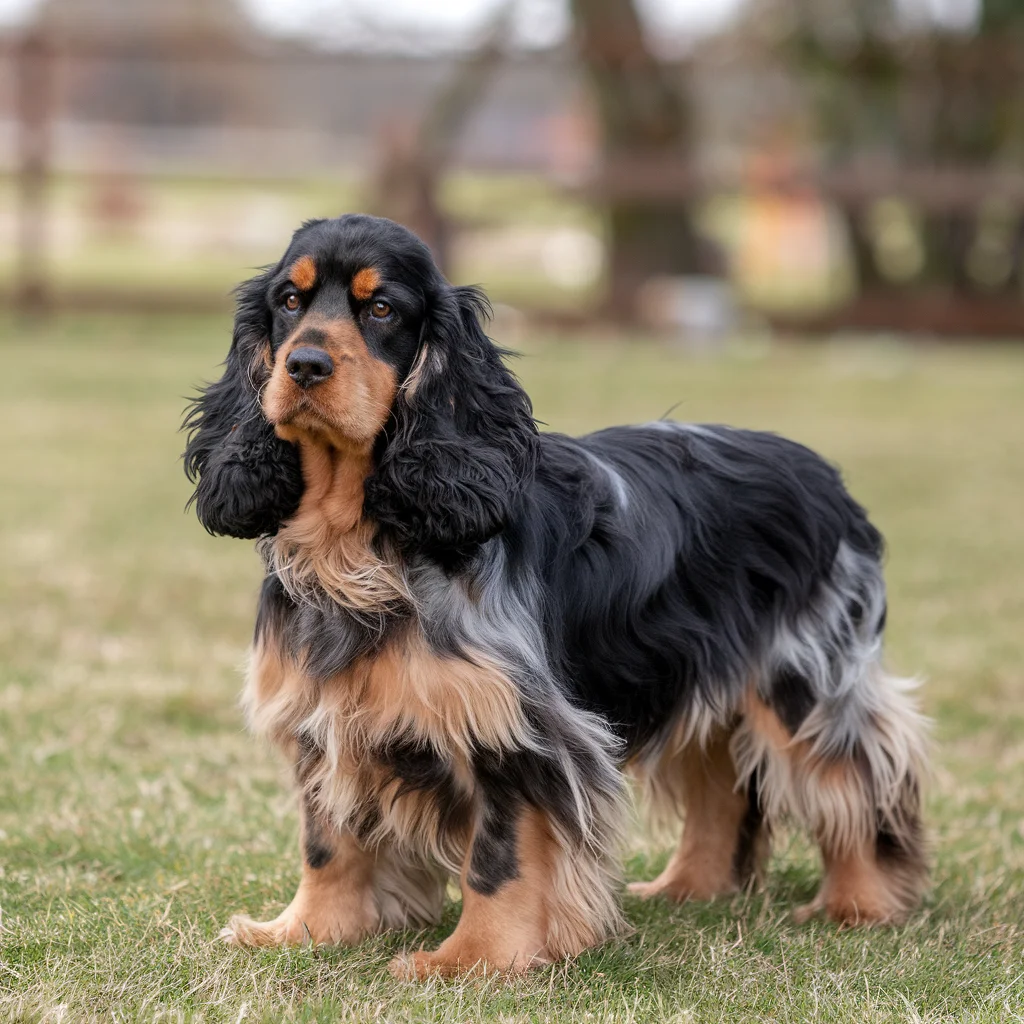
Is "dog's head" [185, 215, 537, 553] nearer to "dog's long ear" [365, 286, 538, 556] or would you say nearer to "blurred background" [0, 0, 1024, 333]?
"dog's long ear" [365, 286, 538, 556]

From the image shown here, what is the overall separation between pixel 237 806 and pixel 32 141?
1480 cm

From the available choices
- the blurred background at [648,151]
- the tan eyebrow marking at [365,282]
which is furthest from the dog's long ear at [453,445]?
the blurred background at [648,151]

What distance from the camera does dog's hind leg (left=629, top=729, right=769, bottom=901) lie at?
4711mm

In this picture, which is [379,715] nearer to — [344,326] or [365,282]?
[344,326]

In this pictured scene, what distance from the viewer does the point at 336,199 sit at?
2408 centimetres

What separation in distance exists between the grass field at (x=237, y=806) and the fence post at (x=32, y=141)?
6403 millimetres

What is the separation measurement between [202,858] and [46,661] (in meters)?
2.40

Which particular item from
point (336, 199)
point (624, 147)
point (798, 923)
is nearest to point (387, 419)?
point (798, 923)

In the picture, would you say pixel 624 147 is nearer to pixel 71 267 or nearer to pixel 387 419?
pixel 71 267

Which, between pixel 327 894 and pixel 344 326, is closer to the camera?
pixel 344 326

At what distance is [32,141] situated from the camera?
18.3 metres

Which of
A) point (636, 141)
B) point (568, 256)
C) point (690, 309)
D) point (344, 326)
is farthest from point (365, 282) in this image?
point (568, 256)

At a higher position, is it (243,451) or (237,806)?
(243,451)

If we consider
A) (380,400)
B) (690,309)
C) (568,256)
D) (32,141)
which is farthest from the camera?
(568,256)
